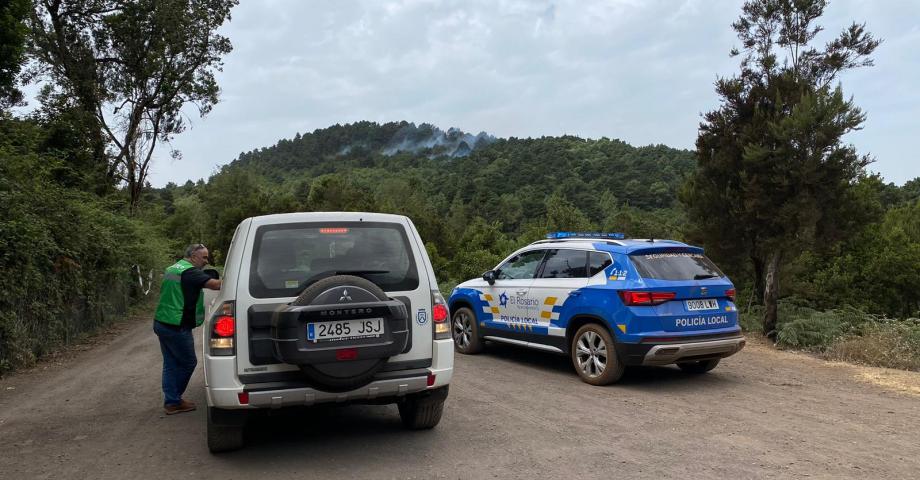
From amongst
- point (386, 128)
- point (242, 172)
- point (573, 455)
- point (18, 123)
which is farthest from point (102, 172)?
point (386, 128)

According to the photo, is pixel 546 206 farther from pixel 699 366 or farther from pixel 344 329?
pixel 344 329

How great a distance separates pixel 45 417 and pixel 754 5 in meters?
15.1

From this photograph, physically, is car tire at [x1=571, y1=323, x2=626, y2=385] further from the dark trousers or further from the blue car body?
the dark trousers

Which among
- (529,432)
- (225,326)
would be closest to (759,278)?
(529,432)

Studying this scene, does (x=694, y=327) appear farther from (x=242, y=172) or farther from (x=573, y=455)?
(x=242, y=172)

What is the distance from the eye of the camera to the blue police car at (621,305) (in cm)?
686

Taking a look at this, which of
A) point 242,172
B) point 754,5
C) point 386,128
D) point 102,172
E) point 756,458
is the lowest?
point 756,458

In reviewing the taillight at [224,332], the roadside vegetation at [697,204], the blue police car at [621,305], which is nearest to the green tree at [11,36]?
the roadside vegetation at [697,204]

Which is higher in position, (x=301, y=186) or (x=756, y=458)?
(x=301, y=186)

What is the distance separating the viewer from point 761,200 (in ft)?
43.0

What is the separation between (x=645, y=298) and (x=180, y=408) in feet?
16.6

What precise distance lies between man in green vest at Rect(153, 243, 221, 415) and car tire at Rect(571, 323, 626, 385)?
4.29 meters

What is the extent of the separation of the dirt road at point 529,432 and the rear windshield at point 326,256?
4.45 ft

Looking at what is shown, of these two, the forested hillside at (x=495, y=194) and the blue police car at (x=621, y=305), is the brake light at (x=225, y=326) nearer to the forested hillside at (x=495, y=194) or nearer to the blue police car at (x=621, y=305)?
the blue police car at (x=621, y=305)
